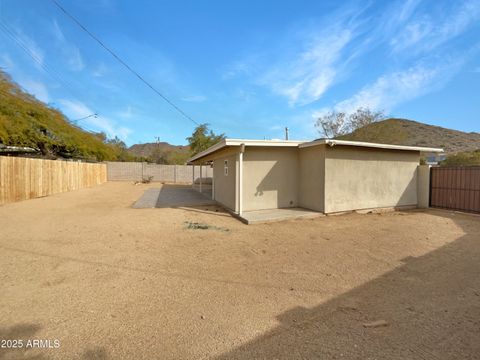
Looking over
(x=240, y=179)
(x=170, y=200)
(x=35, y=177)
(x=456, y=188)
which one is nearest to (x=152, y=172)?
(x=35, y=177)

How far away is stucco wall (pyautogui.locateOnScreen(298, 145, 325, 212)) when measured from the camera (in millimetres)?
8133

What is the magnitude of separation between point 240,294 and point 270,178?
20.4 feet

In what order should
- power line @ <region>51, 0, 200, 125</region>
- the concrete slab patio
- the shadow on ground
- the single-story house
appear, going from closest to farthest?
1. the shadow on ground
2. power line @ <region>51, 0, 200, 125</region>
3. the single-story house
4. the concrete slab patio

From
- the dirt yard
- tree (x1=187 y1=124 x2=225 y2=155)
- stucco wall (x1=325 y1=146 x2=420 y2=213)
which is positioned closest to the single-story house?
stucco wall (x1=325 y1=146 x2=420 y2=213)

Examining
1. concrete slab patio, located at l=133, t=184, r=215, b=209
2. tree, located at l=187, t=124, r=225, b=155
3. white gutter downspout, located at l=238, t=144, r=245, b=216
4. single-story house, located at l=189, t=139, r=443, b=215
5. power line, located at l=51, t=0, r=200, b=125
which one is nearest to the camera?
power line, located at l=51, t=0, r=200, b=125

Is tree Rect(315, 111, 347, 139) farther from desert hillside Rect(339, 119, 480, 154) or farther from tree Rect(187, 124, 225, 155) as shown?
tree Rect(187, 124, 225, 155)

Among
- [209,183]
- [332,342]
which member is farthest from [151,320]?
[209,183]

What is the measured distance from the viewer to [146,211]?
876 centimetres

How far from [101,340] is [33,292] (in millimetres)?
1602

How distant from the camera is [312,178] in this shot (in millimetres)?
8594

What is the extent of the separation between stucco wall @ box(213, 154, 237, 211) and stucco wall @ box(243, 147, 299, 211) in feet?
1.87

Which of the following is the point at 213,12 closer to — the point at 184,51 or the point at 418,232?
the point at 184,51

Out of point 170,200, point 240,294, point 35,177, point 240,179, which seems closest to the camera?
point 240,294

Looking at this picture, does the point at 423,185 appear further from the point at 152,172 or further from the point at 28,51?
the point at 152,172
